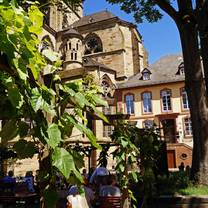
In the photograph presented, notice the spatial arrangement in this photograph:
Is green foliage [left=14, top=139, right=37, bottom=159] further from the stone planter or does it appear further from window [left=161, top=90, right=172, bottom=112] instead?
window [left=161, top=90, right=172, bottom=112]

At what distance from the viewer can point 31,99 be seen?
148 cm

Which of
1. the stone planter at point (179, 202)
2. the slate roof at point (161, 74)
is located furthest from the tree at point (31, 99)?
the slate roof at point (161, 74)

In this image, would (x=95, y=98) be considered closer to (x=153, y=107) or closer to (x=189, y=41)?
(x=189, y=41)

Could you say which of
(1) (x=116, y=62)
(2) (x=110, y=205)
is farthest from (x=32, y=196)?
(1) (x=116, y=62)

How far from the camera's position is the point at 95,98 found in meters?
1.98

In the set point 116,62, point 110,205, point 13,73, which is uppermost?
point 116,62

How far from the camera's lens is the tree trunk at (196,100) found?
9688 mm

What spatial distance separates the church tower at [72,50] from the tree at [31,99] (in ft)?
101

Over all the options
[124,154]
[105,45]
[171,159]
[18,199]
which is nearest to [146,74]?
[105,45]

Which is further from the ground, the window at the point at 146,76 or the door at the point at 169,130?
the window at the point at 146,76

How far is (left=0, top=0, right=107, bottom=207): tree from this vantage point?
1.29 m

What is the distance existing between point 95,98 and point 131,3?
38.7 ft

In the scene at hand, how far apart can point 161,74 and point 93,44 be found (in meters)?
10.8

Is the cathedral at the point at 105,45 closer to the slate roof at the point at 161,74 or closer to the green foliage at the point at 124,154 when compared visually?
the slate roof at the point at 161,74
